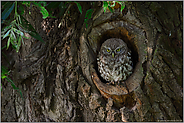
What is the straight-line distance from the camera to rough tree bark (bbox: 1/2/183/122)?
4.67 ft

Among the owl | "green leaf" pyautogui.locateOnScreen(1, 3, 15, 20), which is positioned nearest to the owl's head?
the owl

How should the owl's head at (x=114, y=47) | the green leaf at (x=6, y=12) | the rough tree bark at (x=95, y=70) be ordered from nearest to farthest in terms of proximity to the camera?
the green leaf at (x=6, y=12) < the rough tree bark at (x=95, y=70) < the owl's head at (x=114, y=47)

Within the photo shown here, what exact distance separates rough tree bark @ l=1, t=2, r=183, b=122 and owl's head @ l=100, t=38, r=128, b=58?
0.24ft

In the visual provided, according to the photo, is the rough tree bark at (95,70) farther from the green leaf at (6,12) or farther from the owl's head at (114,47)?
the green leaf at (6,12)

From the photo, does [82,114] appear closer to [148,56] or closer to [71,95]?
[71,95]

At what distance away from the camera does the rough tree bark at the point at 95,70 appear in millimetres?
1424

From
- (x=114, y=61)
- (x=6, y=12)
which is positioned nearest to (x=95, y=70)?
(x=114, y=61)

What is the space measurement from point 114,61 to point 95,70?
1.26 ft

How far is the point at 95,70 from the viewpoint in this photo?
1628 millimetres

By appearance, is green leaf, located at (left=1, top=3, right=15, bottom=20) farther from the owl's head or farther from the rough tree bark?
the owl's head

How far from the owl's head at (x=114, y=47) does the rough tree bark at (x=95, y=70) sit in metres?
0.07

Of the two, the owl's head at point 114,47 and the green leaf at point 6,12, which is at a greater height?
the green leaf at point 6,12

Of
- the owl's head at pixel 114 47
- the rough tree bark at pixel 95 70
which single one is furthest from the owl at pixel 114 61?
the rough tree bark at pixel 95 70

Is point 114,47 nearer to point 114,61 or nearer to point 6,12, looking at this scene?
point 114,61
